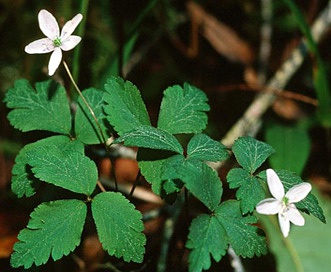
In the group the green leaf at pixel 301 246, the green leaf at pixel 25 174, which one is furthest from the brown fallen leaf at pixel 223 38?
the green leaf at pixel 25 174

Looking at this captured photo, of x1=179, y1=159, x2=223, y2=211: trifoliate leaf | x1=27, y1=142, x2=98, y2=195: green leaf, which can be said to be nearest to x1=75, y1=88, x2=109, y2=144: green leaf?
x1=27, y1=142, x2=98, y2=195: green leaf

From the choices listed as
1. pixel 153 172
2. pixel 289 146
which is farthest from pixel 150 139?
pixel 289 146

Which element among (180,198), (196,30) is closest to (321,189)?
(180,198)

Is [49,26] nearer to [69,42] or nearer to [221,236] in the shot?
[69,42]

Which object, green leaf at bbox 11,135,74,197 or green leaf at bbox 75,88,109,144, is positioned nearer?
green leaf at bbox 11,135,74,197

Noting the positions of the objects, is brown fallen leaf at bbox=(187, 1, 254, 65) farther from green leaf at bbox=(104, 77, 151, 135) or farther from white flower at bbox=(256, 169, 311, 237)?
white flower at bbox=(256, 169, 311, 237)

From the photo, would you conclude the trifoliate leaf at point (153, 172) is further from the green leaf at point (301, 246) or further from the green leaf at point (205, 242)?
the green leaf at point (301, 246)
